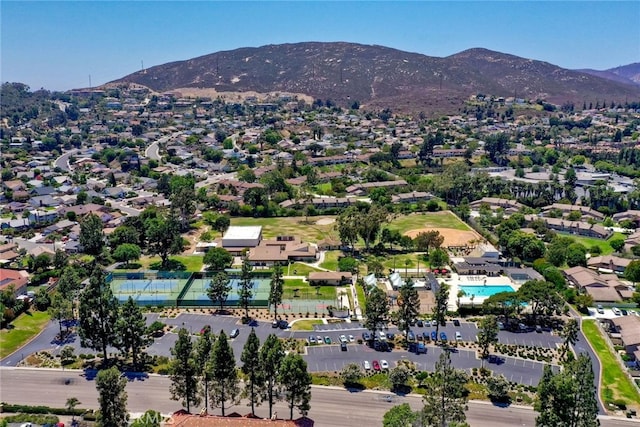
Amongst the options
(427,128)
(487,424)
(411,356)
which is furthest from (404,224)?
(427,128)

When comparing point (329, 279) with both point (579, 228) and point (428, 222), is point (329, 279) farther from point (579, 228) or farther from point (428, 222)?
point (579, 228)

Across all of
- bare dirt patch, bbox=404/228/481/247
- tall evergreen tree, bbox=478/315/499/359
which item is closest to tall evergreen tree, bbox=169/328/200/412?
tall evergreen tree, bbox=478/315/499/359

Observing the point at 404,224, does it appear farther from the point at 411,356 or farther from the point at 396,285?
the point at 411,356

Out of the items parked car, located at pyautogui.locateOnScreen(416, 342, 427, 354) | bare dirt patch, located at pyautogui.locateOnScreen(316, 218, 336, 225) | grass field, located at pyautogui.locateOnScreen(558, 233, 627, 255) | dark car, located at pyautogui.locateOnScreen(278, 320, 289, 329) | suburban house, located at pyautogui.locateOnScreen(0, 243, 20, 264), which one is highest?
suburban house, located at pyautogui.locateOnScreen(0, 243, 20, 264)

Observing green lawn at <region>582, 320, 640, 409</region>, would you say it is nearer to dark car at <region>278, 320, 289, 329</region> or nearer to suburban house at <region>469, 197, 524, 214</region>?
dark car at <region>278, 320, 289, 329</region>

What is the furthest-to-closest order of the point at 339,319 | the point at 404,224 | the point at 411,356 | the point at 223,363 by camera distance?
the point at 404,224
the point at 339,319
the point at 411,356
the point at 223,363

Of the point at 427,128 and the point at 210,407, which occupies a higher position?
the point at 427,128
